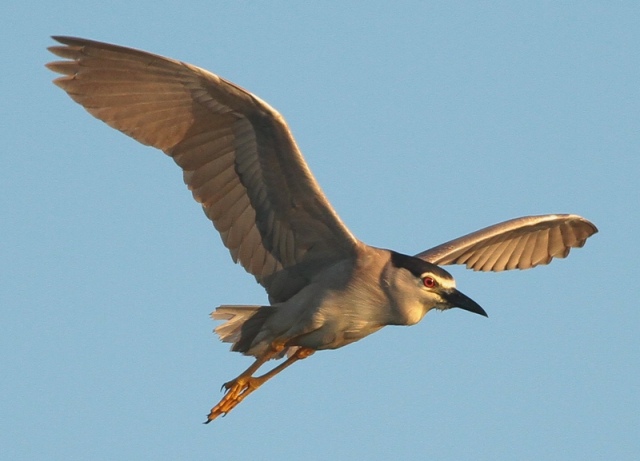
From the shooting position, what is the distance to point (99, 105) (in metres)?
10.0

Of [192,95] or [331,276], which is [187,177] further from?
[331,276]

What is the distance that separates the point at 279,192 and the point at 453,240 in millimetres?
2886

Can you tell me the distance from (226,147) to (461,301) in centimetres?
244

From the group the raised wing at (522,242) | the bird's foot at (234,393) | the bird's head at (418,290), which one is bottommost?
the bird's foot at (234,393)

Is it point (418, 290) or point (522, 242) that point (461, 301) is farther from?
point (522, 242)

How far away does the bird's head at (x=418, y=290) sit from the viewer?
10484 millimetres

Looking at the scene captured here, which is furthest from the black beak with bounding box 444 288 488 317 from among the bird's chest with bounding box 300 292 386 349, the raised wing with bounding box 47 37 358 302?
the raised wing with bounding box 47 37 358 302

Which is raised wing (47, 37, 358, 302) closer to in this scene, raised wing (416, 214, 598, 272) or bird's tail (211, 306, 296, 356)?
bird's tail (211, 306, 296, 356)

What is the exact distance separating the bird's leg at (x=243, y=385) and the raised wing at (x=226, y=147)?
2.49 feet

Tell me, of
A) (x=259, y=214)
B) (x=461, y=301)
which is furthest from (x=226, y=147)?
(x=461, y=301)

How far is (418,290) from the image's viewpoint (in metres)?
10.5

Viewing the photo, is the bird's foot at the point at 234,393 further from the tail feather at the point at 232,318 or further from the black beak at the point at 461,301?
the black beak at the point at 461,301

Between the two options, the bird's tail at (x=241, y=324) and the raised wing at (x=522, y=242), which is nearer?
the bird's tail at (x=241, y=324)

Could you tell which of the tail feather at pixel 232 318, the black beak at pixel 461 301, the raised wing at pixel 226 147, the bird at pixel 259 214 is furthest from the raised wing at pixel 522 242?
the tail feather at pixel 232 318
